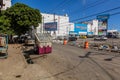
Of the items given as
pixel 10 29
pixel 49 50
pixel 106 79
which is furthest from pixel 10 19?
pixel 106 79

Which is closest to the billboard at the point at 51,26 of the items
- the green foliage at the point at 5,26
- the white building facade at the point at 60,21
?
the white building facade at the point at 60,21

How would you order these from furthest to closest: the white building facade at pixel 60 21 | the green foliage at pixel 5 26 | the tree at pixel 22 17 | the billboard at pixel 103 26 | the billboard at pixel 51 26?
the white building facade at pixel 60 21
the billboard at pixel 51 26
the tree at pixel 22 17
the green foliage at pixel 5 26
the billboard at pixel 103 26

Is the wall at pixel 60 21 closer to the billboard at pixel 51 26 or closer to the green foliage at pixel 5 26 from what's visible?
the billboard at pixel 51 26

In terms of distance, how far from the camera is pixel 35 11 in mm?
40688

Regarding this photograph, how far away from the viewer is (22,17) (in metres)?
38.1

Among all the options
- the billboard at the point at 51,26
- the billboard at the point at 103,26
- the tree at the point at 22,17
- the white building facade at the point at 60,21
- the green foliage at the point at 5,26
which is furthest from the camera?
the white building facade at the point at 60,21

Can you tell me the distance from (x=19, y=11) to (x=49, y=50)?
2058cm

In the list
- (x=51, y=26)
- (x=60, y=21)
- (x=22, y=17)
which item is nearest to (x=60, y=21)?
(x=60, y=21)

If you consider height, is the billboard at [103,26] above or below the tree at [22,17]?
below

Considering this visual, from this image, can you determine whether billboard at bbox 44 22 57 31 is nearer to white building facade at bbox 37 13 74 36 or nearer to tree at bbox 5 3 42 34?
white building facade at bbox 37 13 74 36

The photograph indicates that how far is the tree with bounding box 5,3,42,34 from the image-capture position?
3831cm

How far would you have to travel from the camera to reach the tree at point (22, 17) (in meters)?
38.3

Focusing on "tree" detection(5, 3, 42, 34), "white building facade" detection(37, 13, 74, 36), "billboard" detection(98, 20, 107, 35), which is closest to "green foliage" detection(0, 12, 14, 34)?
"tree" detection(5, 3, 42, 34)

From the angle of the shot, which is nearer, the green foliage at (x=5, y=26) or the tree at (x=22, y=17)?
the green foliage at (x=5, y=26)
